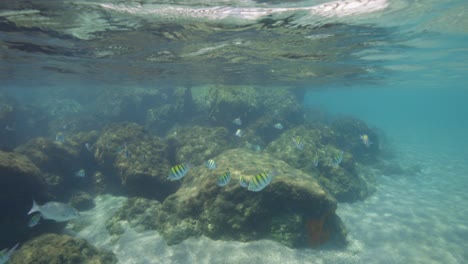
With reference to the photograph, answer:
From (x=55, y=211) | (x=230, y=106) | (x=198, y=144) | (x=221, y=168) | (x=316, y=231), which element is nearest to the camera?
(x=55, y=211)

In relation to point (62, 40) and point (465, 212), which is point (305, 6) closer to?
point (62, 40)

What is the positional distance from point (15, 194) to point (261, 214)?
9265 mm

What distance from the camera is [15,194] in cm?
957

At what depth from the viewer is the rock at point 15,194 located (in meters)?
9.12

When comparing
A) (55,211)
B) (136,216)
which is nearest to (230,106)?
(136,216)

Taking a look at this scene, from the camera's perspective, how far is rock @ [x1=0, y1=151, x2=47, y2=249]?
29.9ft

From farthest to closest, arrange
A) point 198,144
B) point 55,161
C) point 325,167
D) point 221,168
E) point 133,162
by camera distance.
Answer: point 198,144 → point 325,167 → point 55,161 → point 133,162 → point 221,168

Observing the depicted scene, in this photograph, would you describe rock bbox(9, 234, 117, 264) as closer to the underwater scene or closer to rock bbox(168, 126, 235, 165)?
the underwater scene

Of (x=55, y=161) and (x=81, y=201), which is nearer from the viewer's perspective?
(x=81, y=201)

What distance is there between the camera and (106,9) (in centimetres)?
902

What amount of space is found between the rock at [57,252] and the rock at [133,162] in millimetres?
4030

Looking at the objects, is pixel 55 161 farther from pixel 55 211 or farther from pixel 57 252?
pixel 57 252

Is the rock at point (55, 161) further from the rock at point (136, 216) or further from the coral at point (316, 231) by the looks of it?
the coral at point (316, 231)

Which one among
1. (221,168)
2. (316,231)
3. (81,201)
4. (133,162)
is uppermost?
(221,168)
